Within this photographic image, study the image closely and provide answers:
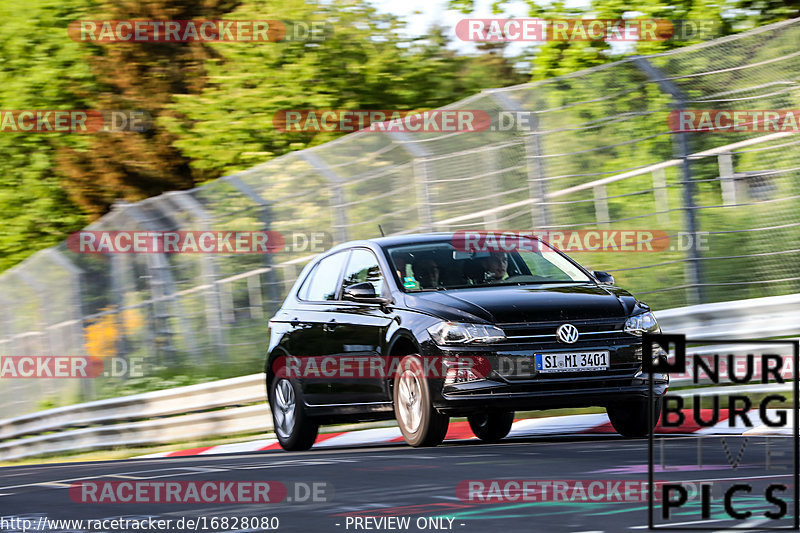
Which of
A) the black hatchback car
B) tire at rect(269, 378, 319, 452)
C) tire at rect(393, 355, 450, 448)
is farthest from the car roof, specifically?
tire at rect(269, 378, 319, 452)

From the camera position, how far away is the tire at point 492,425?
39.3ft

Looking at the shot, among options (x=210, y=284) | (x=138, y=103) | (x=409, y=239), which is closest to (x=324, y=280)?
(x=409, y=239)

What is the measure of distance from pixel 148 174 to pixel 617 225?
17226 millimetres

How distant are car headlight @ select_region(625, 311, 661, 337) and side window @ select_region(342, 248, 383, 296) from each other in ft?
6.41

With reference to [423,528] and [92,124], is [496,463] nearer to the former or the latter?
[423,528]

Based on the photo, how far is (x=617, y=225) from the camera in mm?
13930

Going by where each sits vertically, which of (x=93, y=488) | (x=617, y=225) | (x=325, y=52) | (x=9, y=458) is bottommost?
(x=9, y=458)

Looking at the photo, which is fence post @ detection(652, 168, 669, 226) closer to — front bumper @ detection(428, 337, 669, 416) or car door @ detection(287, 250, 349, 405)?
car door @ detection(287, 250, 349, 405)

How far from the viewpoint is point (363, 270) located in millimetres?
11570

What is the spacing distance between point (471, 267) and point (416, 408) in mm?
1317

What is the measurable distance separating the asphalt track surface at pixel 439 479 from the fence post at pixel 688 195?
7.72 feet

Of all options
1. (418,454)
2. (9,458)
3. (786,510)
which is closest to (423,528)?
(786,510)

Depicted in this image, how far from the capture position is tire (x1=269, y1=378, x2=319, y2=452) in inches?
476

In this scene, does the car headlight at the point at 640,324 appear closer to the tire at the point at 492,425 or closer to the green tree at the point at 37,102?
the tire at the point at 492,425
